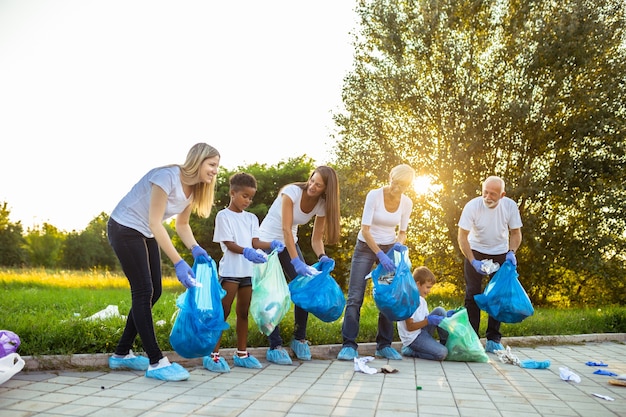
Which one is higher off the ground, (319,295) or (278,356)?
(319,295)

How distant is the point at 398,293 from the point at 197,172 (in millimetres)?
2108

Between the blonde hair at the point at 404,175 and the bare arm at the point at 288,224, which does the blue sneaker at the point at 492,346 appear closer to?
the blonde hair at the point at 404,175

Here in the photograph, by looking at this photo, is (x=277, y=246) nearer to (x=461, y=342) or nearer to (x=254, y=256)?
(x=254, y=256)

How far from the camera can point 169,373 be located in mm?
4027

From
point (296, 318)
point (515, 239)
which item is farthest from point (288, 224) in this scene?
point (515, 239)

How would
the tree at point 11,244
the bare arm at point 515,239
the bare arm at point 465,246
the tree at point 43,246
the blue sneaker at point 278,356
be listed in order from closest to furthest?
1. the blue sneaker at point 278,356
2. the bare arm at point 465,246
3. the bare arm at point 515,239
4. the tree at point 11,244
5. the tree at point 43,246

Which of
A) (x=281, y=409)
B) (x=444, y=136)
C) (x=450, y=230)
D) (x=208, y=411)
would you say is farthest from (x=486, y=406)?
(x=444, y=136)

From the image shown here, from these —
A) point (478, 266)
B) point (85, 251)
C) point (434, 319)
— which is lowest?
point (434, 319)

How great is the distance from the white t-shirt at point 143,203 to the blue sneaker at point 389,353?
2.56 metres

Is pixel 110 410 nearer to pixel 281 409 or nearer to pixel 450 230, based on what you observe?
pixel 281 409

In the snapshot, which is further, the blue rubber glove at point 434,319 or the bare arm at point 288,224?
the blue rubber glove at point 434,319

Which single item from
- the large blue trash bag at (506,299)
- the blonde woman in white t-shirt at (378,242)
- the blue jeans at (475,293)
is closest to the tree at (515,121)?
the blue jeans at (475,293)

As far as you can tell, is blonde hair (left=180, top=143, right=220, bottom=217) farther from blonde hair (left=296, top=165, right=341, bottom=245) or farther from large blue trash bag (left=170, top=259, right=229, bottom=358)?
blonde hair (left=296, top=165, right=341, bottom=245)

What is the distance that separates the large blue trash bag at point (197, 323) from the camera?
3.95 metres
